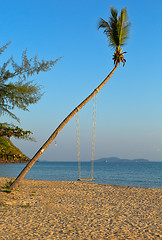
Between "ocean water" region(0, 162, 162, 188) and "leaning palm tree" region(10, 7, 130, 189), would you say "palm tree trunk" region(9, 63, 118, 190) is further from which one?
"ocean water" region(0, 162, 162, 188)

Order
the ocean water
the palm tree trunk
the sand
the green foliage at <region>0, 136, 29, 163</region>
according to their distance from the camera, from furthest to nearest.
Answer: the ocean water → the palm tree trunk → the green foliage at <region>0, 136, 29, 163</region> → the sand

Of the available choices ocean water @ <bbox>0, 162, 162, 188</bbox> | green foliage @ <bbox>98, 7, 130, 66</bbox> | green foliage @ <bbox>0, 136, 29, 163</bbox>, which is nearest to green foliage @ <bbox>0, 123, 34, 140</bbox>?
green foliage @ <bbox>0, 136, 29, 163</bbox>

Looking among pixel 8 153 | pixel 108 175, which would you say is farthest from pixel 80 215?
pixel 108 175

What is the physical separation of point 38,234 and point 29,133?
16.4ft

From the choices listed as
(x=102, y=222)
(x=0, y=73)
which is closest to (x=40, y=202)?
(x=102, y=222)

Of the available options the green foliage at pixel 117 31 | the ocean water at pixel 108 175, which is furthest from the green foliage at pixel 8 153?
the ocean water at pixel 108 175

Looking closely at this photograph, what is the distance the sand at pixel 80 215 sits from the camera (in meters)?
6.95

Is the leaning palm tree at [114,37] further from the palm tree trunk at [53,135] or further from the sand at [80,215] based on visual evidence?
the sand at [80,215]

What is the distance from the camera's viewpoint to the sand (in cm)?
695

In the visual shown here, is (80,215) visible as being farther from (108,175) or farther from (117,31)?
(108,175)

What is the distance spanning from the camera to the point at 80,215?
9070 mm

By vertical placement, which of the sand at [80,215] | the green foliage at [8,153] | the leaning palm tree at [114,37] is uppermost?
the leaning palm tree at [114,37]

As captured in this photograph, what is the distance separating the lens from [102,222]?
8188 millimetres

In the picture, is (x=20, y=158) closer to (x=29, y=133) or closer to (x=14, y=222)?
(x=29, y=133)
